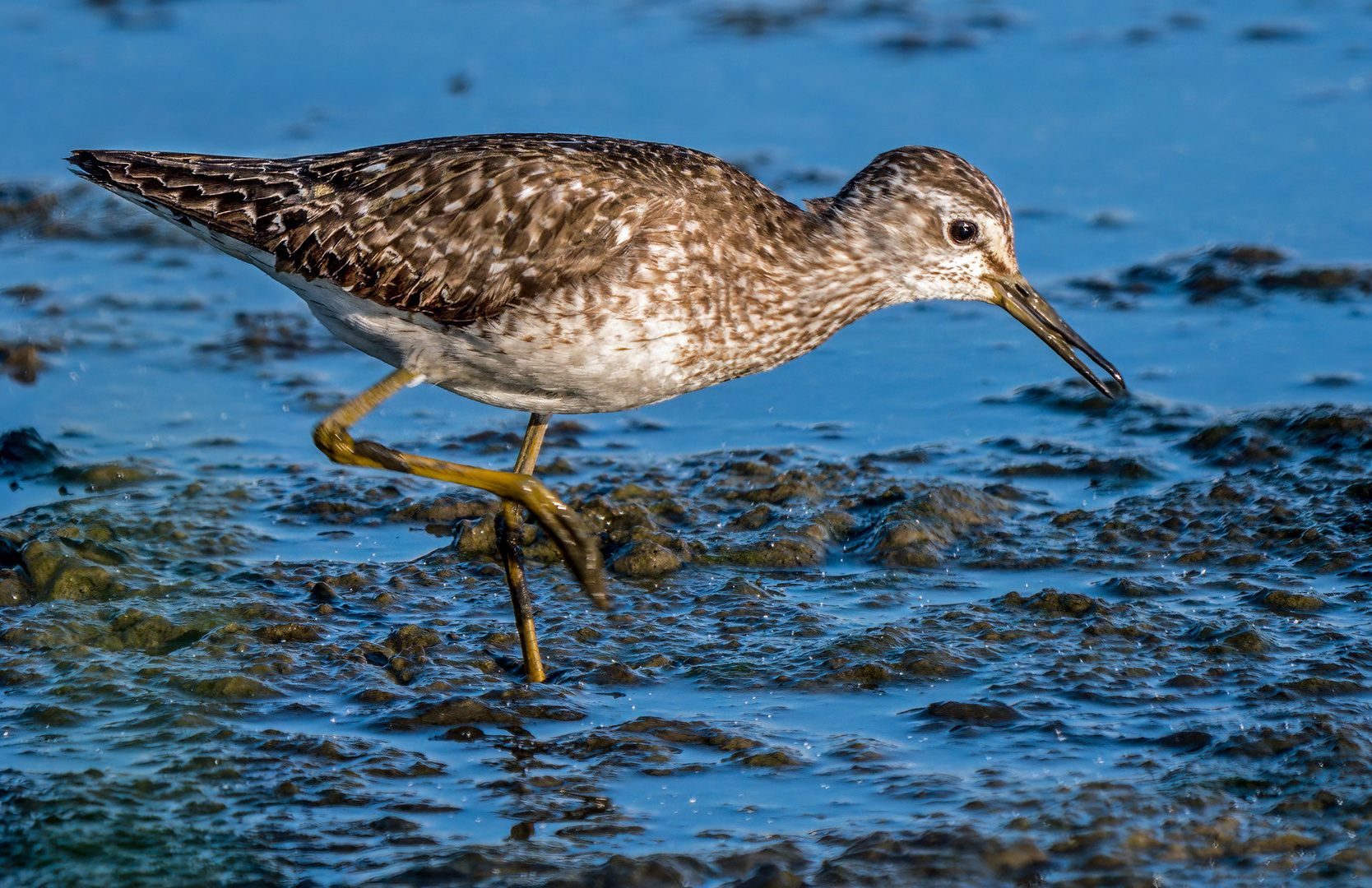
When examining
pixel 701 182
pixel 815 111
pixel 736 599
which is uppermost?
pixel 815 111

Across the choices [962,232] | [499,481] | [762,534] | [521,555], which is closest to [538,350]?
[499,481]

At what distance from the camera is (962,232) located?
7211mm

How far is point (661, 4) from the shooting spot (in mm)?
15492

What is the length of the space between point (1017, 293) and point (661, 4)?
8.87m

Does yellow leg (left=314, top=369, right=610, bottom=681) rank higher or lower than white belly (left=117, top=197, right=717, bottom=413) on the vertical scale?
lower

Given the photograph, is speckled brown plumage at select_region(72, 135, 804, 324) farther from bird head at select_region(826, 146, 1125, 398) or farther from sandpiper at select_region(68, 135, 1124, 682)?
bird head at select_region(826, 146, 1125, 398)

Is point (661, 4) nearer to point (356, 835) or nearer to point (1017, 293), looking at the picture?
point (1017, 293)

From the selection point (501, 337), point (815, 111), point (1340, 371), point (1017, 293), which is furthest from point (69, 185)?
point (1340, 371)

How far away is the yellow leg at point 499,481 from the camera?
689 centimetres

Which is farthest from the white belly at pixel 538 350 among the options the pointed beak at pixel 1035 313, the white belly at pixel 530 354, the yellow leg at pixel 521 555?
the pointed beak at pixel 1035 313

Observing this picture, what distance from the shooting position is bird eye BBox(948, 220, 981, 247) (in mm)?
Answer: 7195

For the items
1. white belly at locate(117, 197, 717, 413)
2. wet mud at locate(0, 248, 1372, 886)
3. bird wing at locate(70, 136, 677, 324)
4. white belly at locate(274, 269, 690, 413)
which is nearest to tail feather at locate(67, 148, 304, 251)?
bird wing at locate(70, 136, 677, 324)

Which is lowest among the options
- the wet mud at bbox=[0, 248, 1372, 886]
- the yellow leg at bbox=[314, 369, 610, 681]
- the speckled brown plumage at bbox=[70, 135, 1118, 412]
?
A: the wet mud at bbox=[0, 248, 1372, 886]

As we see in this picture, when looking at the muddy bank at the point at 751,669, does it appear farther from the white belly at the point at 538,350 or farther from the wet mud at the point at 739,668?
the white belly at the point at 538,350
